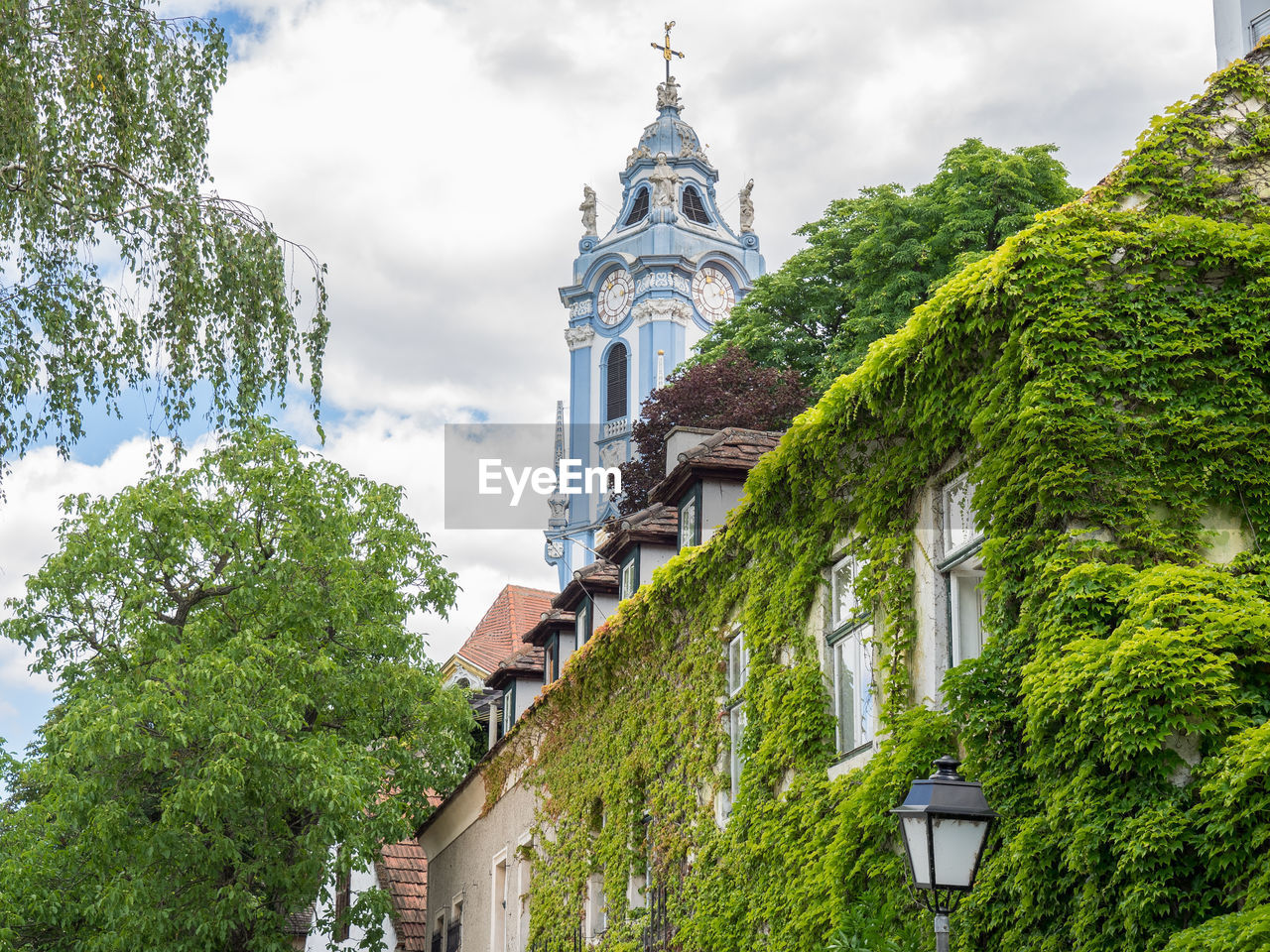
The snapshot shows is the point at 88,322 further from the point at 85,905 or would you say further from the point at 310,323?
the point at 85,905

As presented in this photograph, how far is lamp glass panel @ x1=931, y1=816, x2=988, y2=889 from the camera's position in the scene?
332 inches

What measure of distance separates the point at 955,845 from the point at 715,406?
82.3 ft

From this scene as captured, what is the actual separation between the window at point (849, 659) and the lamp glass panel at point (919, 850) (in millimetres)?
3263

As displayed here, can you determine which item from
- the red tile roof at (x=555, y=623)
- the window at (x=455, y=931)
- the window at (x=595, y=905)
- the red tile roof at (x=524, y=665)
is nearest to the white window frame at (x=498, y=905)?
the window at (x=455, y=931)

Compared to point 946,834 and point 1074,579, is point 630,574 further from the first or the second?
point 946,834

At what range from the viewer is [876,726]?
11.9m

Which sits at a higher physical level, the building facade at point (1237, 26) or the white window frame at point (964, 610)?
the building facade at point (1237, 26)

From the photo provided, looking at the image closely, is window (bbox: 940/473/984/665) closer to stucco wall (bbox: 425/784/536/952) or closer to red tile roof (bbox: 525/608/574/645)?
stucco wall (bbox: 425/784/536/952)

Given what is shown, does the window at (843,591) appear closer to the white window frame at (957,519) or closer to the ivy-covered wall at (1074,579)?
the ivy-covered wall at (1074,579)

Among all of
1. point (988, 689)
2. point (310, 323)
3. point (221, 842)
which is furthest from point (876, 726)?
point (221, 842)

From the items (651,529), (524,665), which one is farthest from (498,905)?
(651,529)

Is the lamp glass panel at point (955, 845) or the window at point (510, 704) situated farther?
the window at point (510, 704)

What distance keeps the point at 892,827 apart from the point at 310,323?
7.24 m

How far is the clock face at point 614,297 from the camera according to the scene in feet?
235
